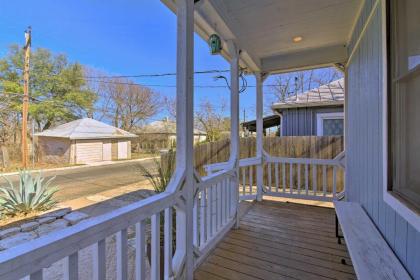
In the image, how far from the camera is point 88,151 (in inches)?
565

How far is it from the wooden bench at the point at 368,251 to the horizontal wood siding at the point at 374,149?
0.04 metres

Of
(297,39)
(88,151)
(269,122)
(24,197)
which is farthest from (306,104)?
(88,151)

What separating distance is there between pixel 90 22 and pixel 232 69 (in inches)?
125

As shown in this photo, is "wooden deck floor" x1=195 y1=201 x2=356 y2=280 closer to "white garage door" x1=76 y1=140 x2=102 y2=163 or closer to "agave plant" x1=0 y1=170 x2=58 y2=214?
"agave plant" x1=0 y1=170 x2=58 y2=214

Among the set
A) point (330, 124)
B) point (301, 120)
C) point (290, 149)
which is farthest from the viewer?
point (301, 120)

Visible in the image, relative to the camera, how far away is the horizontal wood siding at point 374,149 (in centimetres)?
116

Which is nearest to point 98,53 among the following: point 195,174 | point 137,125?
point 195,174

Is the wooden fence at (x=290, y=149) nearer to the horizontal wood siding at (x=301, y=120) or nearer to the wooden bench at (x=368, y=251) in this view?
the horizontal wood siding at (x=301, y=120)

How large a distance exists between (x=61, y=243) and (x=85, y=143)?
15.3 metres

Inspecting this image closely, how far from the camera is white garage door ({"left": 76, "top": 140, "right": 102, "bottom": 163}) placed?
1379 cm

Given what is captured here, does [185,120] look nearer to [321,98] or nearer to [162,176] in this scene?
[162,176]

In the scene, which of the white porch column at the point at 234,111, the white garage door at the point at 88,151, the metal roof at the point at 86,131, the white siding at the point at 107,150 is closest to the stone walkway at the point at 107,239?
the white porch column at the point at 234,111

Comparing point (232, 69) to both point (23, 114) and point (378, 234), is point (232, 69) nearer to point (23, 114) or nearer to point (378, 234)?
point (378, 234)

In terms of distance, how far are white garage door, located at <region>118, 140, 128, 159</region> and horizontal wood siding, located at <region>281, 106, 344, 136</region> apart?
43.3 ft
